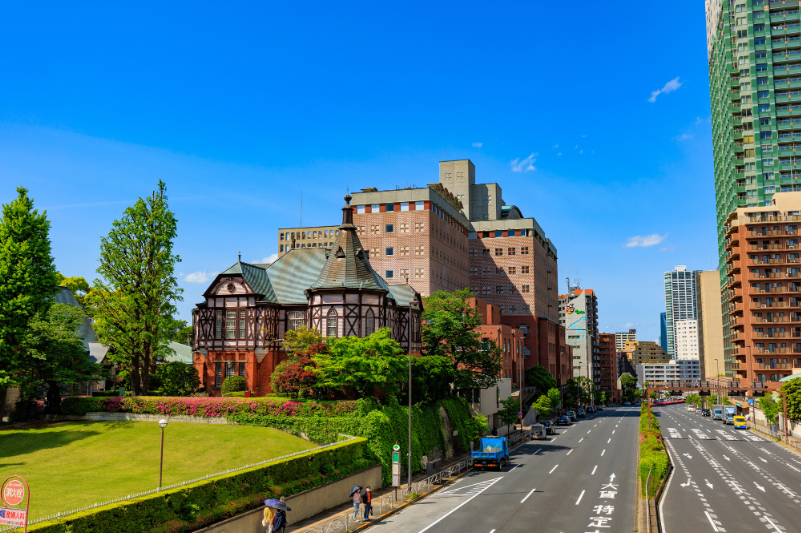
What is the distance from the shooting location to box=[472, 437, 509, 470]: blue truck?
50219 mm

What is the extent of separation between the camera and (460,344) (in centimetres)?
7012

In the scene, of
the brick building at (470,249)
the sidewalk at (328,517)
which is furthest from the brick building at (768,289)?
the sidewalk at (328,517)

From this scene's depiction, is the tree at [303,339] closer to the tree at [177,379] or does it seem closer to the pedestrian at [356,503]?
the tree at [177,379]

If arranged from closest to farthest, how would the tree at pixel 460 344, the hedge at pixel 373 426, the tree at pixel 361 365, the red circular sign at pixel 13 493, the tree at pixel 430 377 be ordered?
the red circular sign at pixel 13 493
the hedge at pixel 373 426
the tree at pixel 361 365
the tree at pixel 430 377
the tree at pixel 460 344

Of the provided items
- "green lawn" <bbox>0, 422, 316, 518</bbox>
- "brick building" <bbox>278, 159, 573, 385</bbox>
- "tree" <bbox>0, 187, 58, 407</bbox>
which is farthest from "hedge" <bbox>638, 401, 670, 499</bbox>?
"brick building" <bbox>278, 159, 573, 385</bbox>

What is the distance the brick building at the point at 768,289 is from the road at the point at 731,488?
1794 inches

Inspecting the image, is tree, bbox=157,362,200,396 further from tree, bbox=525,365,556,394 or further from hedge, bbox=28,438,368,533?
tree, bbox=525,365,556,394

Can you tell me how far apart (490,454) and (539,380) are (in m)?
73.3

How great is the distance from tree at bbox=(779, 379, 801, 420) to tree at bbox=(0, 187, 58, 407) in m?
81.1

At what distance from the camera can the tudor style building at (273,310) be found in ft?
189

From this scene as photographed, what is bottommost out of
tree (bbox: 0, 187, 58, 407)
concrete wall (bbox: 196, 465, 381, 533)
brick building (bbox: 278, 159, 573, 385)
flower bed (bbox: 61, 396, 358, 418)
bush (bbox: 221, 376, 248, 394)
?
concrete wall (bbox: 196, 465, 381, 533)

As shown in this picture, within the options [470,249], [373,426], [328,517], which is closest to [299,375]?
[373,426]

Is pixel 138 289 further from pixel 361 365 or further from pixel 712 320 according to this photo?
pixel 712 320

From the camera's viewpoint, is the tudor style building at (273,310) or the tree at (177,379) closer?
the tree at (177,379)
